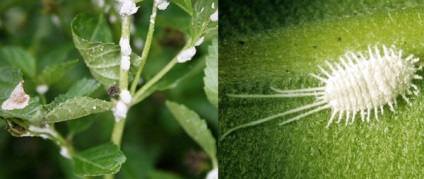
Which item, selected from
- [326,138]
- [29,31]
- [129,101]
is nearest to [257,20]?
[326,138]

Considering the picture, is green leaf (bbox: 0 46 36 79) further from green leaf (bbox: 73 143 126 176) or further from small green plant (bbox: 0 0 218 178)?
green leaf (bbox: 73 143 126 176)

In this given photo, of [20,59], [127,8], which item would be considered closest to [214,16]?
[127,8]

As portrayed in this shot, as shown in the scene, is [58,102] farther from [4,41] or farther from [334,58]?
[4,41]

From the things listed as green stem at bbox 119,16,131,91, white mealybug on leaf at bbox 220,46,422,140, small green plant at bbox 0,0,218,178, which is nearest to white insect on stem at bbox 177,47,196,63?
small green plant at bbox 0,0,218,178

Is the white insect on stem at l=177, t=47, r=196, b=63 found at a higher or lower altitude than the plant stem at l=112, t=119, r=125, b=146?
higher

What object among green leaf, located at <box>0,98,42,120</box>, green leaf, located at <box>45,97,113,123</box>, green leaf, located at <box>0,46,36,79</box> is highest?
green leaf, located at <box>45,97,113,123</box>

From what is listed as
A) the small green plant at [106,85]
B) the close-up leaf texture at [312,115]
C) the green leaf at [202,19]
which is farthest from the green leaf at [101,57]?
the close-up leaf texture at [312,115]

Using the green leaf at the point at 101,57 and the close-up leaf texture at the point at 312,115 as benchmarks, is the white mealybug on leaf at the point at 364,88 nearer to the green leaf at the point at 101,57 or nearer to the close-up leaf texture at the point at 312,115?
the close-up leaf texture at the point at 312,115
